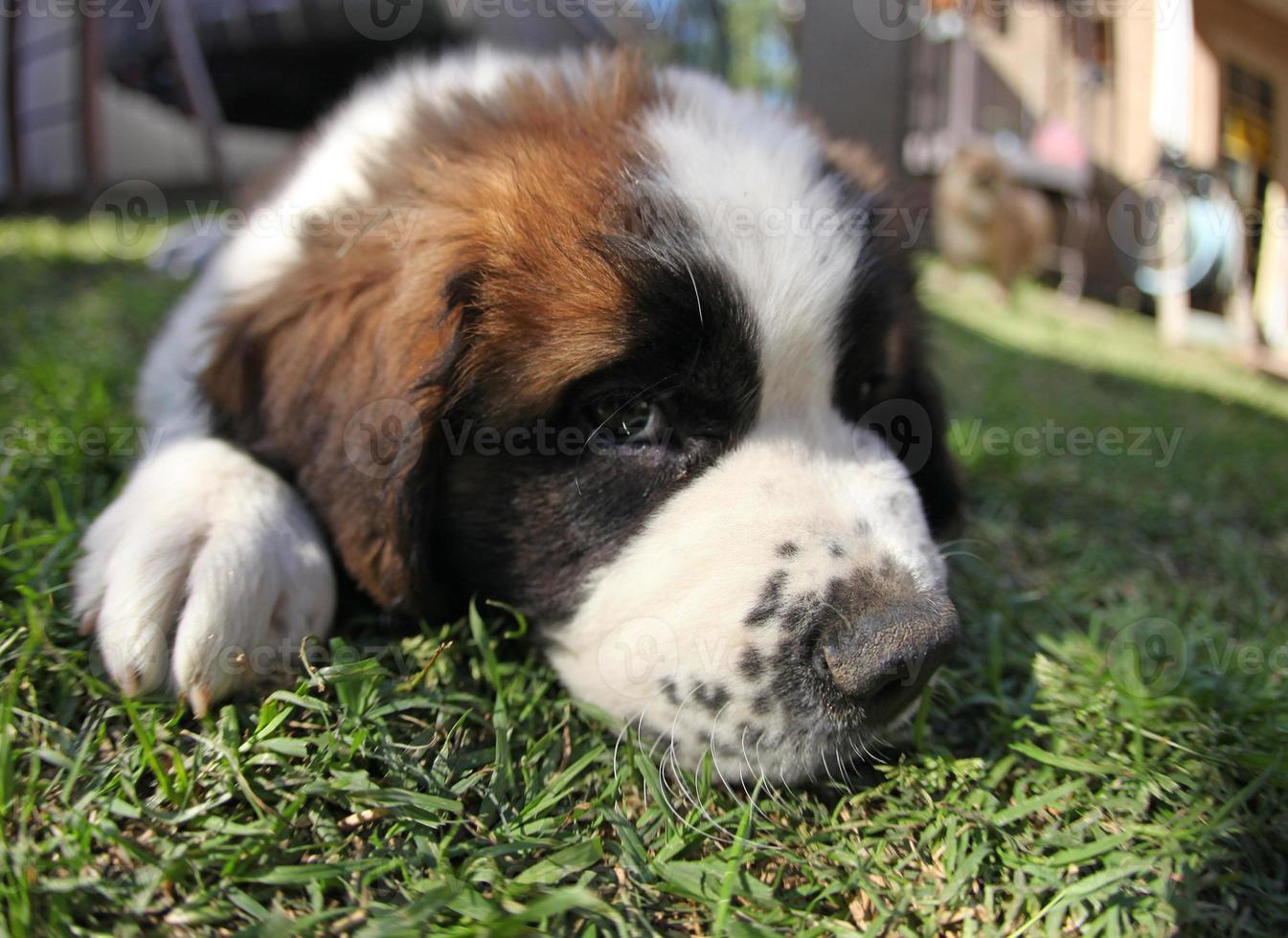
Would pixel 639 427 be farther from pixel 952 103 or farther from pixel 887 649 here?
pixel 952 103

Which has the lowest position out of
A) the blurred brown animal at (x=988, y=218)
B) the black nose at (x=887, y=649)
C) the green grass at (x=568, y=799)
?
the blurred brown animal at (x=988, y=218)

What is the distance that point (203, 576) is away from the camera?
1.28m

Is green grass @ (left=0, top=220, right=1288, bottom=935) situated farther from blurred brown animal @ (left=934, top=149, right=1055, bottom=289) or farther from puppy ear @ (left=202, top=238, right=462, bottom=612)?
blurred brown animal @ (left=934, top=149, right=1055, bottom=289)

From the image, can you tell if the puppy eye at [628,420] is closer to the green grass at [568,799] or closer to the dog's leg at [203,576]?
the green grass at [568,799]

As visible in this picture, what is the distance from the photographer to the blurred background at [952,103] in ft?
15.7

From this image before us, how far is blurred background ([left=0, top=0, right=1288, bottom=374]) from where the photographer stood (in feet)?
15.7

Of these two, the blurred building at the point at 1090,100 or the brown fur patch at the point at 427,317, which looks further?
the blurred building at the point at 1090,100

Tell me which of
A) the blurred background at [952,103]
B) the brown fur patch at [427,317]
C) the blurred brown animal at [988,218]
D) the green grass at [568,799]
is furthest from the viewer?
the blurred brown animal at [988,218]

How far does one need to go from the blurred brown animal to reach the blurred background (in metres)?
0.02

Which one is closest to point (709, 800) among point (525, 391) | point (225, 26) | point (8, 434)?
point (525, 391)

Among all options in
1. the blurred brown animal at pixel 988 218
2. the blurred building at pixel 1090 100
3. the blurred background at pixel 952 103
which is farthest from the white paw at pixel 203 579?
the blurred brown animal at pixel 988 218

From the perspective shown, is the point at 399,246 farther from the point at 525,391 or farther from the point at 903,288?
the point at 903,288

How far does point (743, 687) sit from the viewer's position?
126cm

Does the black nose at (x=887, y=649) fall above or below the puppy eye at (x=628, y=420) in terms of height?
below
